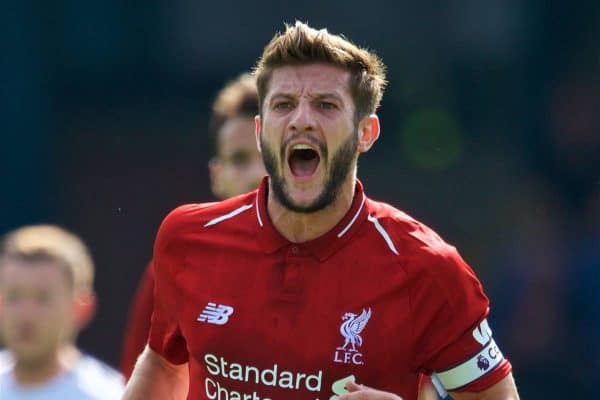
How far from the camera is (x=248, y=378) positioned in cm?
358

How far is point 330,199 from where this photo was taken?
3752 millimetres

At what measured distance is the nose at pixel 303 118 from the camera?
3.67m

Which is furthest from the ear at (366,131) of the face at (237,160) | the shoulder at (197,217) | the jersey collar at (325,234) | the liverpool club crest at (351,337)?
the face at (237,160)

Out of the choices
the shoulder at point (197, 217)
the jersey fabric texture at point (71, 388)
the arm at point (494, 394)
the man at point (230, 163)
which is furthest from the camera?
the man at point (230, 163)

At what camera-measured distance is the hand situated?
3.28 metres

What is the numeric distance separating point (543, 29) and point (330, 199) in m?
5.05

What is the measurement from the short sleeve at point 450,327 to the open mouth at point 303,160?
434mm

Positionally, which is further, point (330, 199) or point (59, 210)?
point (59, 210)

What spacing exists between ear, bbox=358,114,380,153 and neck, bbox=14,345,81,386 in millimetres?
1685

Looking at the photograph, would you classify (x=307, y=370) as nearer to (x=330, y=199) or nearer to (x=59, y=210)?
(x=330, y=199)

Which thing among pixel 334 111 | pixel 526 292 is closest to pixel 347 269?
pixel 334 111

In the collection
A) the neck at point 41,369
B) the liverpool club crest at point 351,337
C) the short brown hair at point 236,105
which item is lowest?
the neck at point 41,369

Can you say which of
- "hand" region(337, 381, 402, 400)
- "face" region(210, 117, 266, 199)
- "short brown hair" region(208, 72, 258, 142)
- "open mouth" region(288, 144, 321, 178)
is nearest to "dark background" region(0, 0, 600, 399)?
"short brown hair" region(208, 72, 258, 142)

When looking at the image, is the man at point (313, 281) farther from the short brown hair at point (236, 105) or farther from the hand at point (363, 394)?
the short brown hair at point (236, 105)
